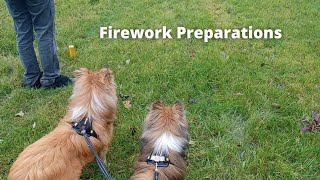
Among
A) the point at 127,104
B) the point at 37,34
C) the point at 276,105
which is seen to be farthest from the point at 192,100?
the point at 37,34

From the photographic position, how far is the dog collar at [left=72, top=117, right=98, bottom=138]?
291 cm

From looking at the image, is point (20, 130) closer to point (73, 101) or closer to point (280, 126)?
point (73, 101)

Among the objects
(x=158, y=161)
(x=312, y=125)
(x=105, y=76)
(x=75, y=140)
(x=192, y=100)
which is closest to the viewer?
(x=158, y=161)

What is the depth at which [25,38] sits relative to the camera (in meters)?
4.14

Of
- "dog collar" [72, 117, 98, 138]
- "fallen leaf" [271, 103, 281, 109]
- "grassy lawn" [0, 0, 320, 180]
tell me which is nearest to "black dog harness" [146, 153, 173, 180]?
"dog collar" [72, 117, 98, 138]

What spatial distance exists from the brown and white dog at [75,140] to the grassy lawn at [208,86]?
489 millimetres

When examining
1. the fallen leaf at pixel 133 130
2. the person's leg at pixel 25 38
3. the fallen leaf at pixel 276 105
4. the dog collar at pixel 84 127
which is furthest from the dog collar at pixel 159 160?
the person's leg at pixel 25 38

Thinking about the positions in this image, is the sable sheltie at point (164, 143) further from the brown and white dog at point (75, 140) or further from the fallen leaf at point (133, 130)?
the fallen leaf at point (133, 130)

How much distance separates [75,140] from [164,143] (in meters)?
0.70

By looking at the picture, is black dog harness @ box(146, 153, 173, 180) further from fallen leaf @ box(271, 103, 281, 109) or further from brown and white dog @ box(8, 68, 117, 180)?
fallen leaf @ box(271, 103, 281, 109)

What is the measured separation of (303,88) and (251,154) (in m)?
1.31

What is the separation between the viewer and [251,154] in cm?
344

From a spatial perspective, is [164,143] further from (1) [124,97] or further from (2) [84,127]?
(1) [124,97]

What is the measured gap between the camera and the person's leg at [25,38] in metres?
3.90
